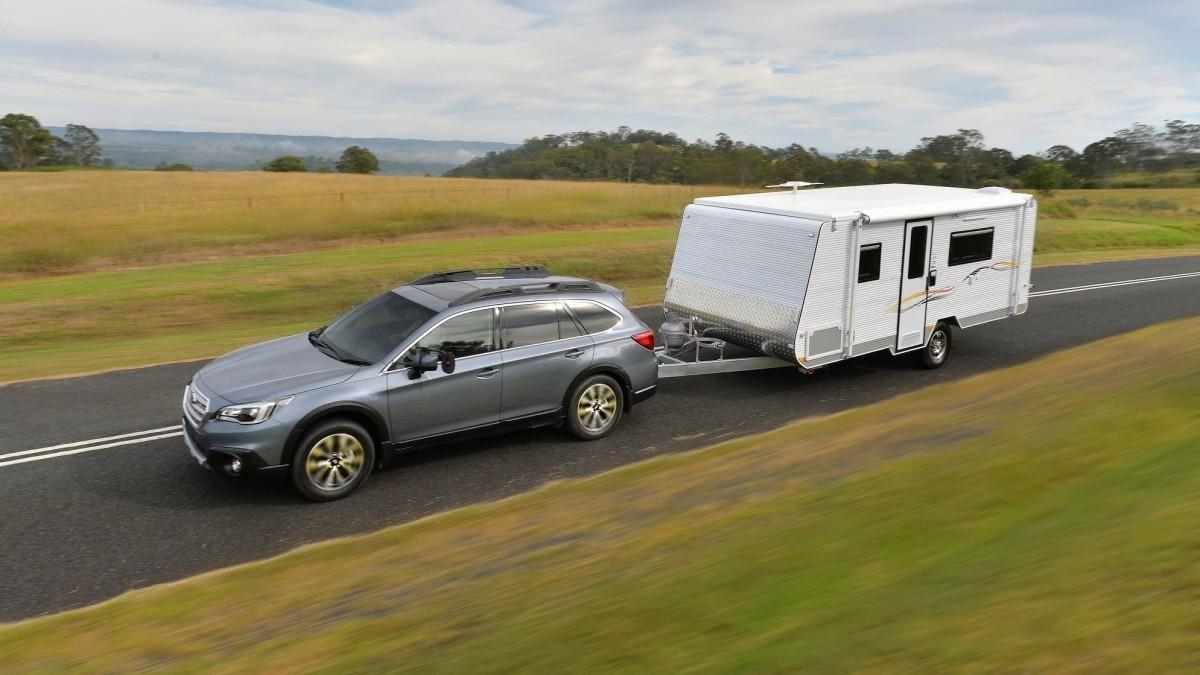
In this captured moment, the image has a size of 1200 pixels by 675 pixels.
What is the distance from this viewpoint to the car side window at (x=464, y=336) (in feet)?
27.2

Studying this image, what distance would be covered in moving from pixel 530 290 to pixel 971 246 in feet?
23.3

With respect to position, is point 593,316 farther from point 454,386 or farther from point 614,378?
point 454,386

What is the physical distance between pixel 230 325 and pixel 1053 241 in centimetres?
2872

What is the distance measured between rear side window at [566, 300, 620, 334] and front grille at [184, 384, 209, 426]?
12.2 ft

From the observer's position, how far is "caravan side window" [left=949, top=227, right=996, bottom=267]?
1223cm

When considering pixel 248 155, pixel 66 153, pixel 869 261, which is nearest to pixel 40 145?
pixel 66 153

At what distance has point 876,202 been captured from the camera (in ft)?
38.3

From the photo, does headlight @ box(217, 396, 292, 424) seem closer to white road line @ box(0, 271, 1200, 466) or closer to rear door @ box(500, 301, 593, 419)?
rear door @ box(500, 301, 593, 419)

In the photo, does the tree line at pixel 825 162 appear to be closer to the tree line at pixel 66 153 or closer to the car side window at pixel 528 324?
the tree line at pixel 66 153

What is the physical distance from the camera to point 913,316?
1188 centimetres

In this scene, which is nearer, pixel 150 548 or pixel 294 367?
pixel 150 548

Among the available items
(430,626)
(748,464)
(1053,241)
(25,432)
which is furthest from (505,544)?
(1053,241)

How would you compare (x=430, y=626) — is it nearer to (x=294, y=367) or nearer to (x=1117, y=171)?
(x=294, y=367)

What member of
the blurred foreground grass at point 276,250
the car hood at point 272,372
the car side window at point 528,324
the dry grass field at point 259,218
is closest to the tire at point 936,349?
the car side window at point 528,324
